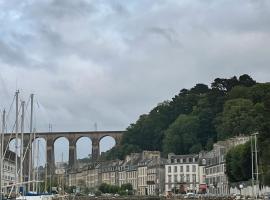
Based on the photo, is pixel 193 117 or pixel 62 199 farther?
pixel 193 117

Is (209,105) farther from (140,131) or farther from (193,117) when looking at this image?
(140,131)

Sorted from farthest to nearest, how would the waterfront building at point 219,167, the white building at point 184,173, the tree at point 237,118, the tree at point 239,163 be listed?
the white building at point 184,173, the tree at point 237,118, the waterfront building at point 219,167, the tree at point 239,163

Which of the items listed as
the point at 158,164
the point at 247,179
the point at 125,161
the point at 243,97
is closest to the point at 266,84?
the point at 243,97

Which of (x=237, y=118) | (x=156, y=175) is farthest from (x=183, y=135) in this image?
(x=237, y=118)

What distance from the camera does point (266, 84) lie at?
138 m

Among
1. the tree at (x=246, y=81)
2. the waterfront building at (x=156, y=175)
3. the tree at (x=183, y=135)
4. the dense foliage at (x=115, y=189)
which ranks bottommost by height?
the dense foliage at (x=115, y=189)

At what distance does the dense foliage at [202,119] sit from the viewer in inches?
5027

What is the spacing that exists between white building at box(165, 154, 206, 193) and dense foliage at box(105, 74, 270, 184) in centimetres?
594

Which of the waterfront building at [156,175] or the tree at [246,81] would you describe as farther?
A: the tree at [246,81]

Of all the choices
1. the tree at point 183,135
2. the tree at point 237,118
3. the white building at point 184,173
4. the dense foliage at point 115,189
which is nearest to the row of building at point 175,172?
the white building at point 184,173

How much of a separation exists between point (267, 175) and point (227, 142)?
47544 millimetres

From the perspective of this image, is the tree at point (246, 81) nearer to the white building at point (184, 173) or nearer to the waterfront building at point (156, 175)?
the white building at point (184, 173)

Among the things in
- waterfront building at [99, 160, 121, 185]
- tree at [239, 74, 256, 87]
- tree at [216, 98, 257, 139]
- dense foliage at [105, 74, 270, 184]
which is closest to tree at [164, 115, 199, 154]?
dense foliage at [105, 74, 270, 184]

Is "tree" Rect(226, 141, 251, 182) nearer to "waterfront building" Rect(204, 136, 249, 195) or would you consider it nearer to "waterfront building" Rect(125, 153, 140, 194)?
"waterfront building" Rect(204, 136, 249, 195)
